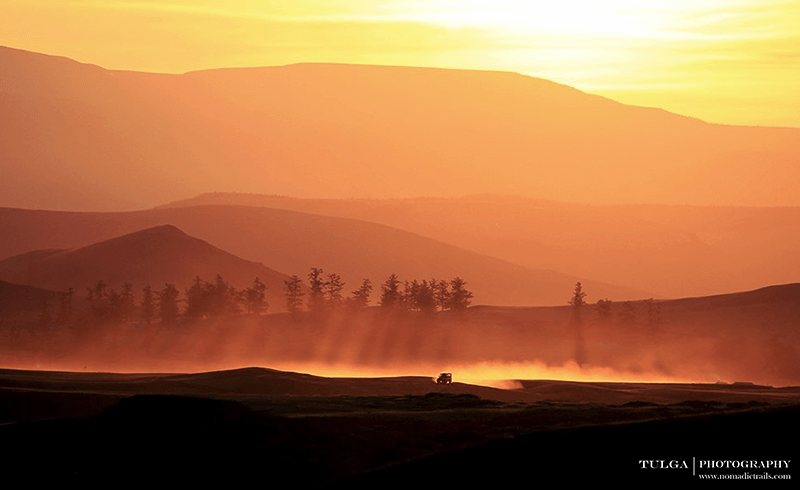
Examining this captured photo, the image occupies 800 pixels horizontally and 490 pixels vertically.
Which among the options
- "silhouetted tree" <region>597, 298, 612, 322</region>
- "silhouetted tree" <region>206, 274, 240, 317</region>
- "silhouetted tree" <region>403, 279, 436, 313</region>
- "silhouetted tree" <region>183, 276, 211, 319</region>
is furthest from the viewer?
"silhouetted tree" <region>206, 274, 240, 317</region>

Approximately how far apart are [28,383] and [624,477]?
5330 cm

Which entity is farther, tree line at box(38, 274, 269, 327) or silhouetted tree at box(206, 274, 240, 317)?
silhouetted tree at box(206, 274, 240, 317)

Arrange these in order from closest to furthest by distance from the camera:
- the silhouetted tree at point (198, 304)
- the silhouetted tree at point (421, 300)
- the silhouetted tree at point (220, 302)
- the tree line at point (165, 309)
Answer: the silhouetted tree at point (421, 300), the tree line at point (165, 309), the silhouetted tree at point (198, 304), the silhouetted tree at point (220, 302)

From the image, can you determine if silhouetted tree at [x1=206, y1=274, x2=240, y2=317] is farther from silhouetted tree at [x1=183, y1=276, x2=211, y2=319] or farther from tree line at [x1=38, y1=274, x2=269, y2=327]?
silhouetted tree at [x1=183, y1=276, x2=211, y2=319]

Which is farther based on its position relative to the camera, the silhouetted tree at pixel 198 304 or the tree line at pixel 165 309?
the silhouetted tree at pixel 198 304

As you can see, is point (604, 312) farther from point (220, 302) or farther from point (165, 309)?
point (165, 309)

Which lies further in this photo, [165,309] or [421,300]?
[165,309]

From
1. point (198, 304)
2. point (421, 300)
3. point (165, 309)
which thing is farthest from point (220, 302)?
point (421, 300)

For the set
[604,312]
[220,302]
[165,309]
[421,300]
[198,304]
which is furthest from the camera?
[220,302]

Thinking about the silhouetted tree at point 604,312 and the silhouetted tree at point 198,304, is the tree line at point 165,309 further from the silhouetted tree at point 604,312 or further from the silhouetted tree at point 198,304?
the silhouetted tree at point 604,312

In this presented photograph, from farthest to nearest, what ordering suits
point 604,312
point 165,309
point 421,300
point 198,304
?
point 198,304
point 165,309
point 421,300
point 604,312

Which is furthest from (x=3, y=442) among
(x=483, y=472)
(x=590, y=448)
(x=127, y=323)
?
(x=127, y=323)

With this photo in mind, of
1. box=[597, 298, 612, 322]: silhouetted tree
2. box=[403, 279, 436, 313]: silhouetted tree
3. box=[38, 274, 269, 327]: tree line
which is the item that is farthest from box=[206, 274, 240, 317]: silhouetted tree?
box=[597, 298, 612, 322]: silhouetted tree

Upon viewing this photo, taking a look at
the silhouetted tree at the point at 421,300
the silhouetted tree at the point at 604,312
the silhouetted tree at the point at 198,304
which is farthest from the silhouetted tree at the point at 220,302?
the silhouetted tree at the point at 604,312
